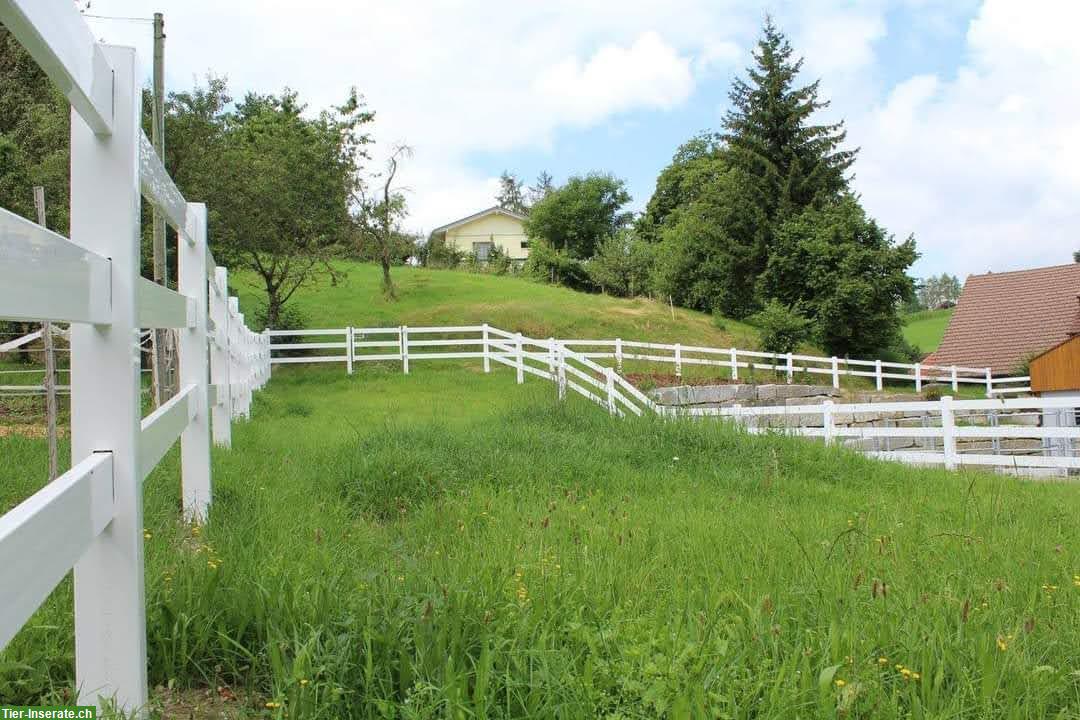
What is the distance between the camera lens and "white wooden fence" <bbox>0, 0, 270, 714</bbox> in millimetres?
1432

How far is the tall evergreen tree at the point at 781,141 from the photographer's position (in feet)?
133

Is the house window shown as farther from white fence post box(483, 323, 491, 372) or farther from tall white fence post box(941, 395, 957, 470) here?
tall white fence post box(941, 395, 957, 470)

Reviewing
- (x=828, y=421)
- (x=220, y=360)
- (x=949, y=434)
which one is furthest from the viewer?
(x=828, y=421)

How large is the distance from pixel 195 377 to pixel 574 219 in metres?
57.2

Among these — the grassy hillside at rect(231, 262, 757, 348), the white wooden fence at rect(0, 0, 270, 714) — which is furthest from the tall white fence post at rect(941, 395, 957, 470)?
the grassy hillside at rect(231, 262, 757, 348)

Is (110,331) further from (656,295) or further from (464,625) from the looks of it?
(656,295)

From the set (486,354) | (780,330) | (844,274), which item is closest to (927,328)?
(844,274)

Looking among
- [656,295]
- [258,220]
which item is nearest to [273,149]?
[258,220]

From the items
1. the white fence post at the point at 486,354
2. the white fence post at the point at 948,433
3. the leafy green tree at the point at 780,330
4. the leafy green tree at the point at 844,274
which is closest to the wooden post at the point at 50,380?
the white fence post at the point at 948,433

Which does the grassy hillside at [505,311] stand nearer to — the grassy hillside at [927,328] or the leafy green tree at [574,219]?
the leafy green tree at [574,219]

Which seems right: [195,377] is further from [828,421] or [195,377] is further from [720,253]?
[720,253]

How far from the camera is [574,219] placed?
60344 millimetres

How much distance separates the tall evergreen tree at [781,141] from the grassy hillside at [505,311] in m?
7.30

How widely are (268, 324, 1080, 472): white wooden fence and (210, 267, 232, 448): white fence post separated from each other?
444 centimetres
